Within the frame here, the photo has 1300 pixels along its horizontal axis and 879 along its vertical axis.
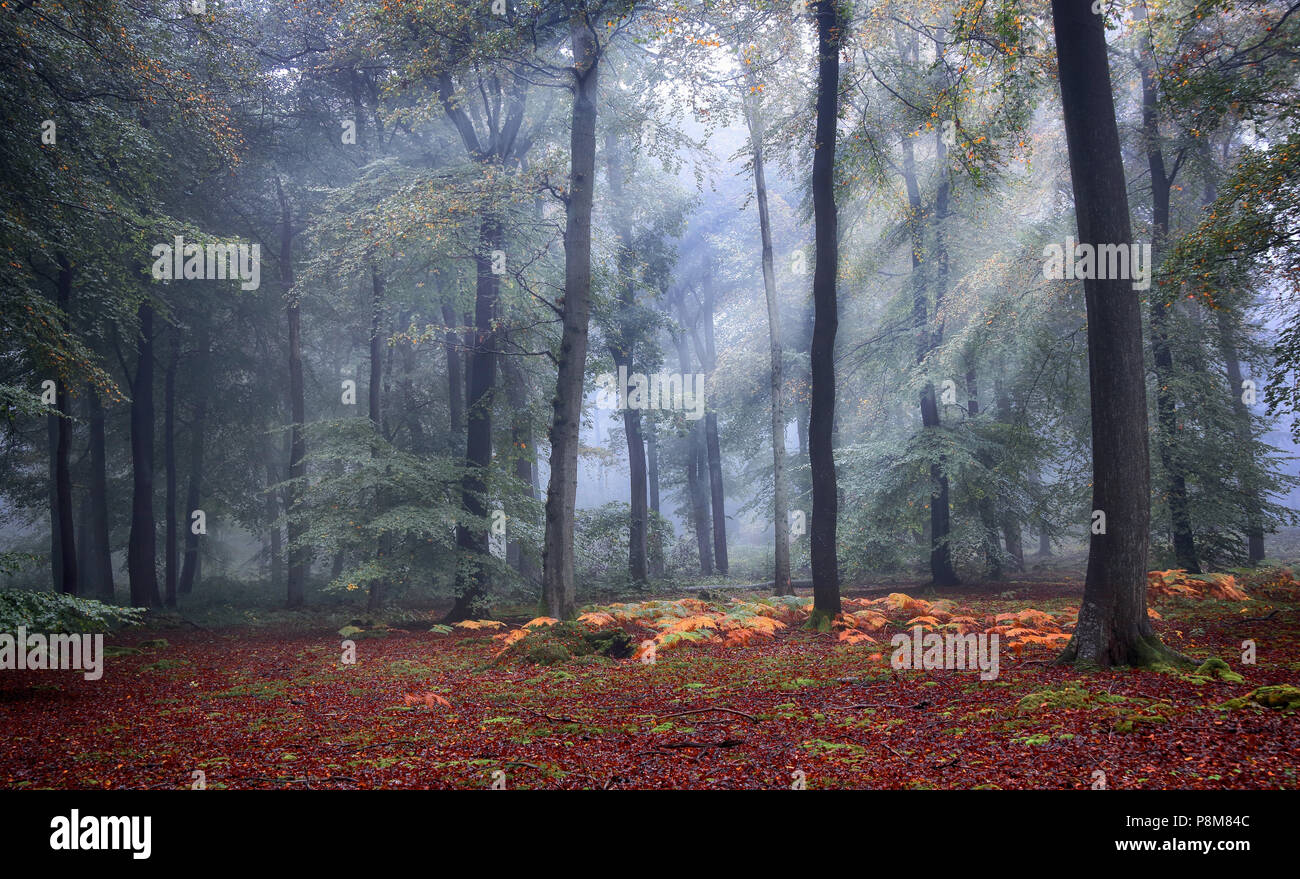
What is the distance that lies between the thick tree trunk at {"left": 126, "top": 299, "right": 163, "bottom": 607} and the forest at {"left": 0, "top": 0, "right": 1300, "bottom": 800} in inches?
4.1

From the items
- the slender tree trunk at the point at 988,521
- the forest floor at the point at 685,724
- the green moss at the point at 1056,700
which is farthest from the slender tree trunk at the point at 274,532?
the green moss at the point at 1056,700

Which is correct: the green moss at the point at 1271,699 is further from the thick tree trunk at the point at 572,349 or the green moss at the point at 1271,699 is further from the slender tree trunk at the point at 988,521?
the slender tree trunk at the point at 988,521

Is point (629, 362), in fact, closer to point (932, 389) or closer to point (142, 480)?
point (932, 389)

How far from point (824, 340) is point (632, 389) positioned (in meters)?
10.5

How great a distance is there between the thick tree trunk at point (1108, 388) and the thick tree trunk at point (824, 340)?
4256mm

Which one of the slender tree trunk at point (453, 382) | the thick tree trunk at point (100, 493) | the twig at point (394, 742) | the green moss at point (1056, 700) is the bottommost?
the twig at point (394, 742)

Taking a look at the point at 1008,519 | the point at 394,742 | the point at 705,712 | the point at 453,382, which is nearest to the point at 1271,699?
the point at 705,712

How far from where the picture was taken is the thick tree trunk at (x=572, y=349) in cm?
1180

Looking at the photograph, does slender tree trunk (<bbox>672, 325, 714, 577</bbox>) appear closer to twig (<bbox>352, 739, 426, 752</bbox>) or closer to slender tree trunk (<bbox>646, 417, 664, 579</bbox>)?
slender tree trunk (<bbox>646, 417, 664, 579</bbox>)

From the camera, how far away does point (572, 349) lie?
12117mm

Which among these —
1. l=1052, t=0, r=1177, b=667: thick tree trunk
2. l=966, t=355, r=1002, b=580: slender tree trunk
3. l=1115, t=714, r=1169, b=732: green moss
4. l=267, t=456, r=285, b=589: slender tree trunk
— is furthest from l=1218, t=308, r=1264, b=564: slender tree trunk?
l=267, t=456, r=285, b=589: slender tree trunk

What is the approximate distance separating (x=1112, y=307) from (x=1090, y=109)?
206 centimetres

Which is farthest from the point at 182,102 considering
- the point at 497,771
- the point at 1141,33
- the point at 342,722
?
the point at 1141,33

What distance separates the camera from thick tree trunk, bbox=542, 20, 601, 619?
11797 millimetres
